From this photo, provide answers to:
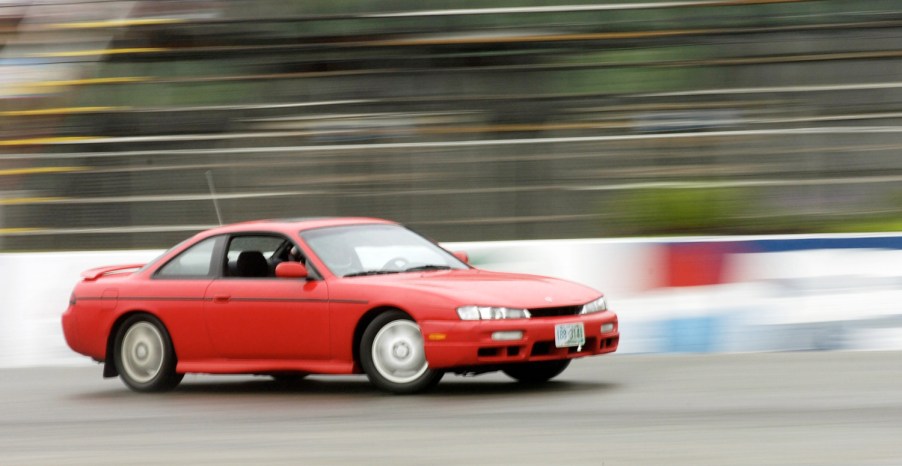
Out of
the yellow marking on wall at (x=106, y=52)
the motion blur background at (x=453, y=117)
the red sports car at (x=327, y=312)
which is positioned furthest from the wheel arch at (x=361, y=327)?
the yellow marking on wall at (x=106, y=52)

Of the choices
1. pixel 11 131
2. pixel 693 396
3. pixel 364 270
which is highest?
pixel 11 131

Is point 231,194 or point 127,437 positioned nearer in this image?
point 127,437

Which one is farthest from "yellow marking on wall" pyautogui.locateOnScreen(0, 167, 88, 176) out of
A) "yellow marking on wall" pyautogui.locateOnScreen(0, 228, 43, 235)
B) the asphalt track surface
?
the asphalt track surface

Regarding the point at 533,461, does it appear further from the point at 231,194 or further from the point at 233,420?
the point at 231,194

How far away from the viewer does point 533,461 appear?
6383mm

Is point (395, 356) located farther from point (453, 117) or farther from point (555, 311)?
point (453, 117)

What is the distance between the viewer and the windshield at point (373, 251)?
9695mm

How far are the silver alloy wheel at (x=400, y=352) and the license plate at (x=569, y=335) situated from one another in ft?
2.66

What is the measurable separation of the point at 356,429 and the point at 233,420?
40.9 inches

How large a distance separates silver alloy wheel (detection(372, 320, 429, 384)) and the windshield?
23.1 inches

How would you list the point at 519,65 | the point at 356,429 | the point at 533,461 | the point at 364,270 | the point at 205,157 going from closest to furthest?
the point at 533,461 → the point at 356,429 → the point at 364,270 → the point at 205,157 → the point at 519,65

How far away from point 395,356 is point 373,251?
99cm

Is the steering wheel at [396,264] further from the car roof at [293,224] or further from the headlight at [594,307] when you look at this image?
the headlight at [594,307]

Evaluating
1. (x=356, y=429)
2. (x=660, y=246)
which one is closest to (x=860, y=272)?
(x=660, y=246)
